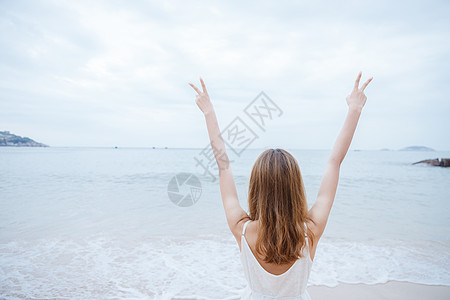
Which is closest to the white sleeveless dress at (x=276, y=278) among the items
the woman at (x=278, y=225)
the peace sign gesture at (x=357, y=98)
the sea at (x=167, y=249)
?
the woman at (x=278, y=225)

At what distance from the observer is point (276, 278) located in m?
1.44

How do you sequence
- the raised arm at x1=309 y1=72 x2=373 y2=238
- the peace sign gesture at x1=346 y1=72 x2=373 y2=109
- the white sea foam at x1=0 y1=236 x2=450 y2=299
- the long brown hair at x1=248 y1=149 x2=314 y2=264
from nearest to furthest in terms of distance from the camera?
the long brown hair at x1=248 y1=149 x2=314 y2=264
the raised arm at x1=309 y1=72 x2=373 y2=238
the peace sign gesture at x1=346 y1=72 x2=373 y2=109
the white sea foam at x1=0 y1=236 x2=450 y2=299

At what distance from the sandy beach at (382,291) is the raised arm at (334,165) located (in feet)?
10.1

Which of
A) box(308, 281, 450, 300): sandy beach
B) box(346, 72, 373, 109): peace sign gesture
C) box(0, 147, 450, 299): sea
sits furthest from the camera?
box(0, 147, 450, 299): sea

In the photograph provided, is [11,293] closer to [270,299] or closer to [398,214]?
[270,299]

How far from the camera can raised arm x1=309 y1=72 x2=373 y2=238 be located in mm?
1478

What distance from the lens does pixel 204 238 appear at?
21.6 feet

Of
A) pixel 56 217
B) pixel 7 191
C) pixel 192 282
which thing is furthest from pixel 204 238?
pixel 7 191

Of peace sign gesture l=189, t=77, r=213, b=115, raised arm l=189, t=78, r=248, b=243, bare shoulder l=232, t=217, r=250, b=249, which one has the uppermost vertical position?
peace sign gesture l=189, t=77, r=213, b=115

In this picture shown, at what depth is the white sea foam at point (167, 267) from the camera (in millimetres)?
4137

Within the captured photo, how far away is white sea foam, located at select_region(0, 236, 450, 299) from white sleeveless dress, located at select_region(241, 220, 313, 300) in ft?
9.30

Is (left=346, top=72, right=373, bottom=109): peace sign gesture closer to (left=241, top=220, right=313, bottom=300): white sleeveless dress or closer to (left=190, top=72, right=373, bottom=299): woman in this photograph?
(left=190, top=72, right=373, bottom=299): woman

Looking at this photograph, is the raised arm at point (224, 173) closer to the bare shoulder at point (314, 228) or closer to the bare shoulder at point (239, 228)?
the bare shoulder at point (239, 228)

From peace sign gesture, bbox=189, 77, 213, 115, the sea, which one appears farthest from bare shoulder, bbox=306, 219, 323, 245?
peace sign gesture, bbox=189, 77, 213, 115
